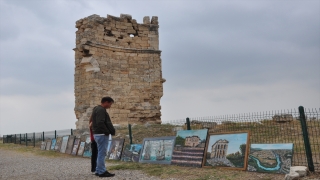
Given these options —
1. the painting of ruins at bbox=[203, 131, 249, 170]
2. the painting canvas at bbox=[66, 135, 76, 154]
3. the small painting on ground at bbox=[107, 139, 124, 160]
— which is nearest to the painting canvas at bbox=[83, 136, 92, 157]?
the painting canvas at bbox=[66, 135, 76, 154]

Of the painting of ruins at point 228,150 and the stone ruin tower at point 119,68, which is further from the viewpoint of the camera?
the stone ruin tower at point 119,68

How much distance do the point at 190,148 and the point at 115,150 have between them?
3.64m

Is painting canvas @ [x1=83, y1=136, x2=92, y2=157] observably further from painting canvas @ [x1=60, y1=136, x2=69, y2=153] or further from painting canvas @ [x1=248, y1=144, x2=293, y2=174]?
painting canvas @ [x1=248, y1=144, x2=293, y2=174]

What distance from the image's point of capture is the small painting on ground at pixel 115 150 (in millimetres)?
11103

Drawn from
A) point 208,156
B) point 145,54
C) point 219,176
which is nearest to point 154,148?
point 208,156

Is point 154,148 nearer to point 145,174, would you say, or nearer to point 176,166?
point 176,166

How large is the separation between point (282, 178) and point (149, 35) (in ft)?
52.3

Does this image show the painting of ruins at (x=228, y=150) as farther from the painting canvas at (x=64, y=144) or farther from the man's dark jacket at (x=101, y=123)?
the painting canvas at (x=64, y=144)

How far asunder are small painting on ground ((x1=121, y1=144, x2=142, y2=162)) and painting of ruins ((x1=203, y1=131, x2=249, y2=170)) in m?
2.85

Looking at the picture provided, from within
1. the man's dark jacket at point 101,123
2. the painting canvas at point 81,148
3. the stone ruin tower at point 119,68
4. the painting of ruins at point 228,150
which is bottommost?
the painting canvas at point 81,148

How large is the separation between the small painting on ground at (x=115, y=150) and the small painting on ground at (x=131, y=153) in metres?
0.25

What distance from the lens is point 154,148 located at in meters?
9.67

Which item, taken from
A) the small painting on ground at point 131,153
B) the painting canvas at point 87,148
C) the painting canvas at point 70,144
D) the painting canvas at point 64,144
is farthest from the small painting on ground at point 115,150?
the painting canvas at point 64,144

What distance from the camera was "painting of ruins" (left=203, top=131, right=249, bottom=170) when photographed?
7.31 metres
